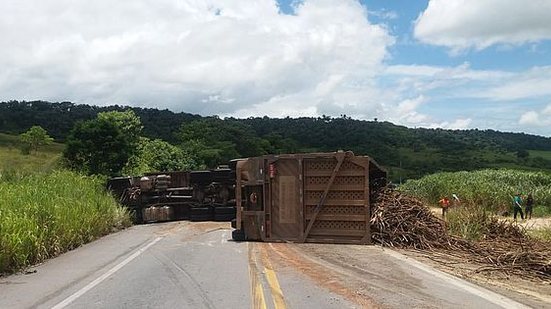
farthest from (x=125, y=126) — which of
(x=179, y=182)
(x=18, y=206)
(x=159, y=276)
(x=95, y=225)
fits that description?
(x=159, y=276)

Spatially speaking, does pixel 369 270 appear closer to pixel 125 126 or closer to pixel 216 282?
pixel 216 282

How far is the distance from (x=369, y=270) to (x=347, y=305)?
333cm

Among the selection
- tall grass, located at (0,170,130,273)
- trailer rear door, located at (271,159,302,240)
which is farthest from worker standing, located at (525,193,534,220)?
trailer rear door, located at (271,159,302,240)

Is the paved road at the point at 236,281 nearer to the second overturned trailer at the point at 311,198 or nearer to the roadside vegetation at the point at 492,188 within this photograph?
the second overturned trailer at the point at 311,198

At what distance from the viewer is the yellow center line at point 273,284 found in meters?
8.19

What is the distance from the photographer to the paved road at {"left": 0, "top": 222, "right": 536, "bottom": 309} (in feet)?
27.7

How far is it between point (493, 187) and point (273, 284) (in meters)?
36.9

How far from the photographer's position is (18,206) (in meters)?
14.5

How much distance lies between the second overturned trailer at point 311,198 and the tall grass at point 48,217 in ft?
15.2

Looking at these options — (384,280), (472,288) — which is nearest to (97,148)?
(384,280)

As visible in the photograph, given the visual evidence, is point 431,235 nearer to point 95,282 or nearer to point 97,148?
point 95,282

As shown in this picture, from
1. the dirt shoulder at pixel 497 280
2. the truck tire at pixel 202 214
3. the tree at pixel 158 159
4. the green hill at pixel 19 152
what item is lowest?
the dirt shoulder at pixel 497 280

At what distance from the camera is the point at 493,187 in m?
43.2

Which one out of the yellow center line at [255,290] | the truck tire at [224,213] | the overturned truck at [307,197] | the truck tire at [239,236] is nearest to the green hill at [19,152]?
the truck tire at [224,213]
